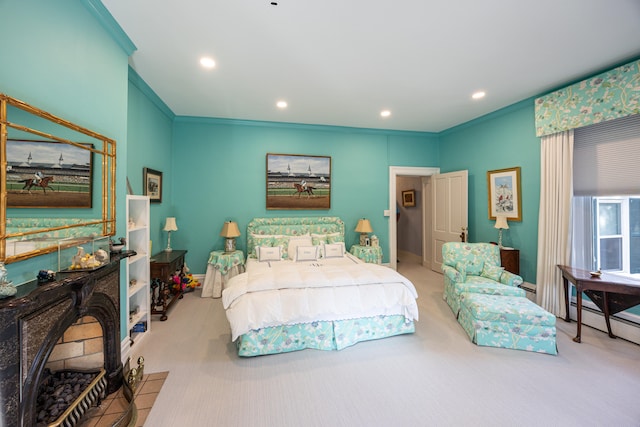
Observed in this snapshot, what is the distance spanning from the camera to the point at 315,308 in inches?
99.5

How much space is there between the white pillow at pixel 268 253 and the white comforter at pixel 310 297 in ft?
3.28

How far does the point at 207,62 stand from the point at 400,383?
3656 mm

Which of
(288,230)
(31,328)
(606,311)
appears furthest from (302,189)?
(606,311)

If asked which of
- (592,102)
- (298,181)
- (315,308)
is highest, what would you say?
(592,102)

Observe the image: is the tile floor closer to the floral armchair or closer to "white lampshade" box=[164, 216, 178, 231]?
"white lampshade" box=[164, 216, 178, 231]

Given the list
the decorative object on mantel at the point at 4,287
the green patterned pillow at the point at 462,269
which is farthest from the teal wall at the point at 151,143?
the green patterned pillow at the point at 462,269

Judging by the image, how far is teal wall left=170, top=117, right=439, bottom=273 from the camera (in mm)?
4512

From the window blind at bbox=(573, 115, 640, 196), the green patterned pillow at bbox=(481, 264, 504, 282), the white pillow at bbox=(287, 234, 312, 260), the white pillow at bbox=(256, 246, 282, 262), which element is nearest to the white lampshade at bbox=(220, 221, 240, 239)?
→ the white pillow at bbox=(256, 246, 282, 262)

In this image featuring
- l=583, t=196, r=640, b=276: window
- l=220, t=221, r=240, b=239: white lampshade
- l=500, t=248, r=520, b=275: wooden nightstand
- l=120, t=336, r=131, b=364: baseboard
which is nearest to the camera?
l=120, t=336, r=131, b=364: baseboard

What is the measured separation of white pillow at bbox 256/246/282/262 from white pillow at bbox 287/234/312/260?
270 millimetres

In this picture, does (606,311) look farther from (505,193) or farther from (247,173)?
(247,173)

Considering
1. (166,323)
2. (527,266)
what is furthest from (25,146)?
(527,266)

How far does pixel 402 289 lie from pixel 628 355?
2198 mm

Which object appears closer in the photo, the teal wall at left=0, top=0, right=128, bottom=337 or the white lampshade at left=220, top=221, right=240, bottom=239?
the teal wall at left=0, top=0, right=128, bottom=337
